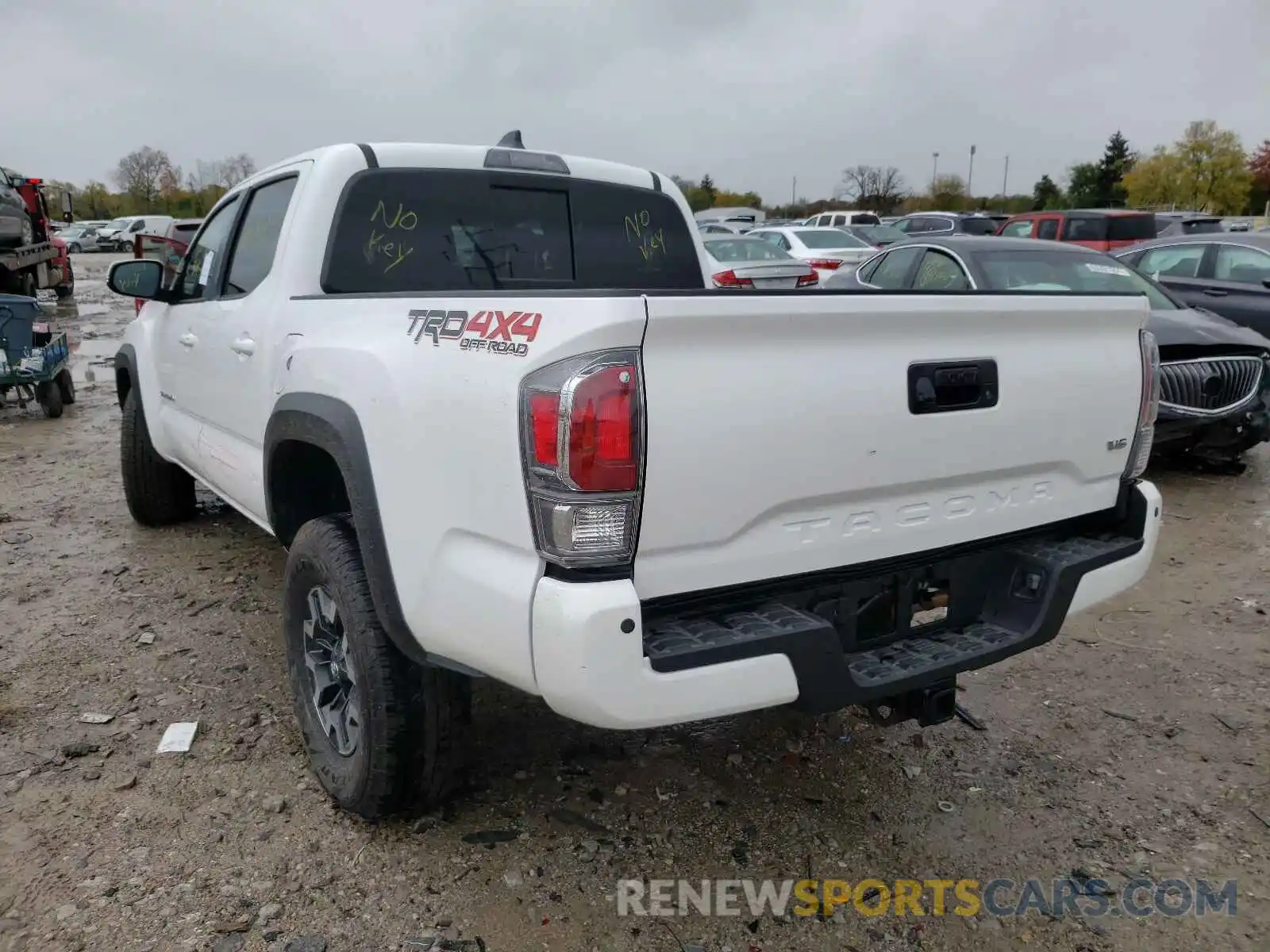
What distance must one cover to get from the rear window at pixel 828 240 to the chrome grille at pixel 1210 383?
12168mm

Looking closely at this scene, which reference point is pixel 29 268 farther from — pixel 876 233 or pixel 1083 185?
pixel 1083 185

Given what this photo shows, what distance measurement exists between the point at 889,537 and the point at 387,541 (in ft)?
4.18

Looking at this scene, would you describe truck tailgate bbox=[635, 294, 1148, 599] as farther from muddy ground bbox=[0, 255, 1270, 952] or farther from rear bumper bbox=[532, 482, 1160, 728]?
muddy ground bbox=[0, 255, 1270, 952]

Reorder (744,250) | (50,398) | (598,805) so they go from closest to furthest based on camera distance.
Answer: (598,805), (50,398), (744,250)

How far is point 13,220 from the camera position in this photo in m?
15.3

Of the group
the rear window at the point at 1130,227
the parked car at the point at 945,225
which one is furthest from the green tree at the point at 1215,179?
the rear window at the point at 1130,227

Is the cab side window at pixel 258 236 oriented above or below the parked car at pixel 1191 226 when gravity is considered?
above

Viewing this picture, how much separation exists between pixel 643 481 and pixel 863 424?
2.01ft

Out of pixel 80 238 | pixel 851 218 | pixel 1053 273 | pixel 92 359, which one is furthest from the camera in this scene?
pixel 80 238

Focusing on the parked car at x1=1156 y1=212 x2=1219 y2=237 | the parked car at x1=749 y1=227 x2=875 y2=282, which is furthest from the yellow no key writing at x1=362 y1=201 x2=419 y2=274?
the parked car at x1=1156 y1=212 x2=1219 y2=237

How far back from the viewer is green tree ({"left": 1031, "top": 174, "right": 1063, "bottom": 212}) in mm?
65062

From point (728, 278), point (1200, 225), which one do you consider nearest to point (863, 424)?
point (728, 278)

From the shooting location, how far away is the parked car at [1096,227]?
18.4 m

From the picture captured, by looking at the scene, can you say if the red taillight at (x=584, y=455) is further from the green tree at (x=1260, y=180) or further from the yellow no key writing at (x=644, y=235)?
the green tree at (x=1260, y=180)
